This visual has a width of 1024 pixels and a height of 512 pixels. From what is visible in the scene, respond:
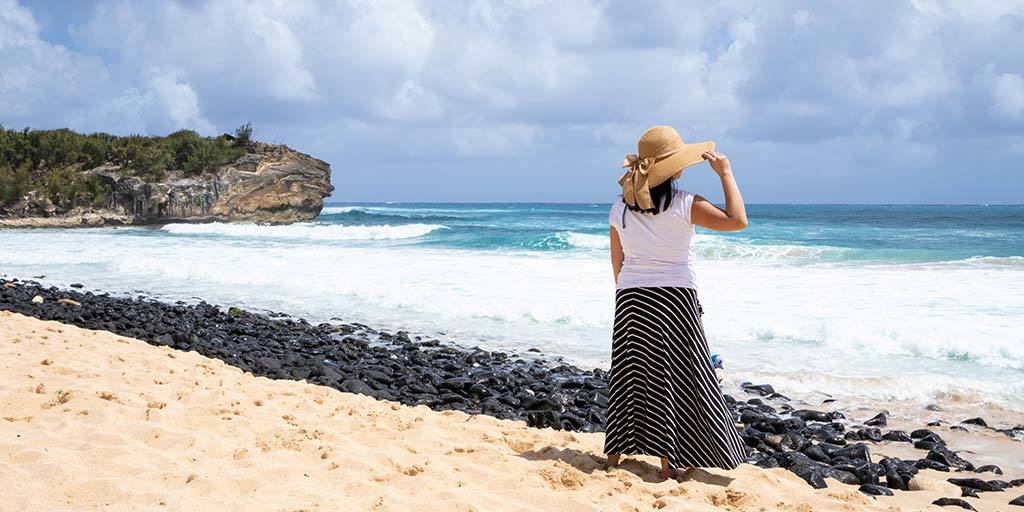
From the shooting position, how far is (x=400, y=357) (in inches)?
322

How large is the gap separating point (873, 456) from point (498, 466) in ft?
8.76

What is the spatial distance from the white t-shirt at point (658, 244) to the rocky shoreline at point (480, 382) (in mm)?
1566

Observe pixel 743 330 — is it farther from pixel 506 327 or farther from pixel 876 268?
pixel 876 268

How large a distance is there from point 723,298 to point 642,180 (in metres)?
8.92

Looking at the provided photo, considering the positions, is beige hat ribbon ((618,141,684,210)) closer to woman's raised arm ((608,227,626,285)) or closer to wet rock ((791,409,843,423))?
woman's raised arm ((608,227,626,285))

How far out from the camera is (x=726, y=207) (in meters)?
3.61

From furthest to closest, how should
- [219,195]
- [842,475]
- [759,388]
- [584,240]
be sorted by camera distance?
[219,195]
[584,240]
[759,388]
[842,475]

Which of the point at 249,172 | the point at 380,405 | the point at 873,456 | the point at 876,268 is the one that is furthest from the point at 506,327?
the point at 249,172

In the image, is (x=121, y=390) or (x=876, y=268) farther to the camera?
(x=876, y=268)

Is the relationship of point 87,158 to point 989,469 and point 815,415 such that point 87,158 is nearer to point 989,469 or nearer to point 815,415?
point 815,415

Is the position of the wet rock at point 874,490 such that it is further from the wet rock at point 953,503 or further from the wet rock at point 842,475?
the wet rock at point 953,503

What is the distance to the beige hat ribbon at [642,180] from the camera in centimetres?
366

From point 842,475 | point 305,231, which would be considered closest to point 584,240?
point 305,231

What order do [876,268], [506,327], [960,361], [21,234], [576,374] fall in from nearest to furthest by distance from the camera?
[576,374]
[960,361]
[506,327]
[876,268]
[21,234]
